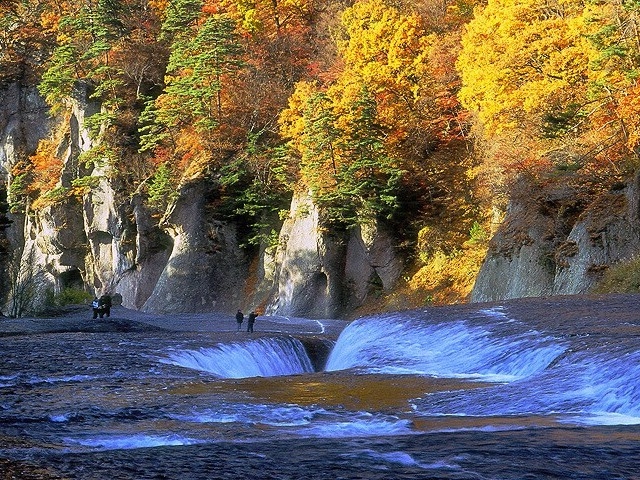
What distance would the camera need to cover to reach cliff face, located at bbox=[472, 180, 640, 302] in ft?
81.7

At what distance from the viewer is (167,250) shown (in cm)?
5447

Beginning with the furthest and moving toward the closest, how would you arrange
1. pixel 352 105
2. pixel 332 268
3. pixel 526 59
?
pixel 332 268, pixel 352 105, pixel 526 59

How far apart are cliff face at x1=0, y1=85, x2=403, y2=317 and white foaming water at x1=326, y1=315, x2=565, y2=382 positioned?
21.8m

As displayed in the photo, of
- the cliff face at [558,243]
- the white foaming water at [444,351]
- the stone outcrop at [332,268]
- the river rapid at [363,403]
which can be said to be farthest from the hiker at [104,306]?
the cliff face at [558,243]

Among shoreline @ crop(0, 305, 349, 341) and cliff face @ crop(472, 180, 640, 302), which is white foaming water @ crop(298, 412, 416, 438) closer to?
shoreline @ crop(0, 305, 349, 341)

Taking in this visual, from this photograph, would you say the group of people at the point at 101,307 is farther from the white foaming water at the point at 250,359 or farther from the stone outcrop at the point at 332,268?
the stone outcrop at the point at 332,268

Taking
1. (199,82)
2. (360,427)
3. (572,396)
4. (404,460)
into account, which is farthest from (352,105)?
(404,460)

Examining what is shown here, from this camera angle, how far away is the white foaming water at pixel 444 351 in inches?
500

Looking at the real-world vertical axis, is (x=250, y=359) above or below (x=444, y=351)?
below

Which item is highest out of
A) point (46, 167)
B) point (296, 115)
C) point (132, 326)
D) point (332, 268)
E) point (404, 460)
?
point (296, 115)

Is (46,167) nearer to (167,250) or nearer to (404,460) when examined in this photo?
(167,250)

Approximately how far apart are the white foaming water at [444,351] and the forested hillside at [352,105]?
11.8m

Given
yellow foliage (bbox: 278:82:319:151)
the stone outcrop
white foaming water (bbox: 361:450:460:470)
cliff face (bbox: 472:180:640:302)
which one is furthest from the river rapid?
yellow foliage (bbox: 278:82:319:151)

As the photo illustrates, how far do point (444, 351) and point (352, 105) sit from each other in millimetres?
25894
